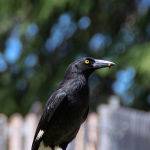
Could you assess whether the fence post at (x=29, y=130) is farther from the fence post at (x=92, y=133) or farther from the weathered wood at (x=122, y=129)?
the weathered wood at (x=122, y=129)

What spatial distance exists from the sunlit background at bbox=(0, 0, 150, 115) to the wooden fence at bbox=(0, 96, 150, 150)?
1.63 metres

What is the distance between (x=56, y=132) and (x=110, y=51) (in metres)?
6.11

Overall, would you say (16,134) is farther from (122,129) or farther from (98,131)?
(122,129)

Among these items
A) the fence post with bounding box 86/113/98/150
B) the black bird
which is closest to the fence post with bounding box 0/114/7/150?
the fence post with bounding box 86/113/98/150

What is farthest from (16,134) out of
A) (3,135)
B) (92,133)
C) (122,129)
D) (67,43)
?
(67,43)

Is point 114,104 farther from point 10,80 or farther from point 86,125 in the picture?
point 10,80

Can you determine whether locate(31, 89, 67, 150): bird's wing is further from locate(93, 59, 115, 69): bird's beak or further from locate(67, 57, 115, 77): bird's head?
locate(93, 59, 115, 69): bird's beak

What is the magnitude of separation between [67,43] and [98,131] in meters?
3.72

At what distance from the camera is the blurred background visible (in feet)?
46.9

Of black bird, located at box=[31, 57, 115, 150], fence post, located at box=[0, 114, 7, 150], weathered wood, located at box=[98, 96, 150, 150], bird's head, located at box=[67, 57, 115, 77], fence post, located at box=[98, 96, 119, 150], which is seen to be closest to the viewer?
black bird, located at box=[31, 57, 115, 150]

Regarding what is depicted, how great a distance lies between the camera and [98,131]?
1192 centimetres

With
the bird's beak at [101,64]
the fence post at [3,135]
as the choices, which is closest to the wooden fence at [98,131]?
the fence post at [3,135]

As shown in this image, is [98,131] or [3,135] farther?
[3,135]

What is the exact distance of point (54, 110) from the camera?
829 cm
